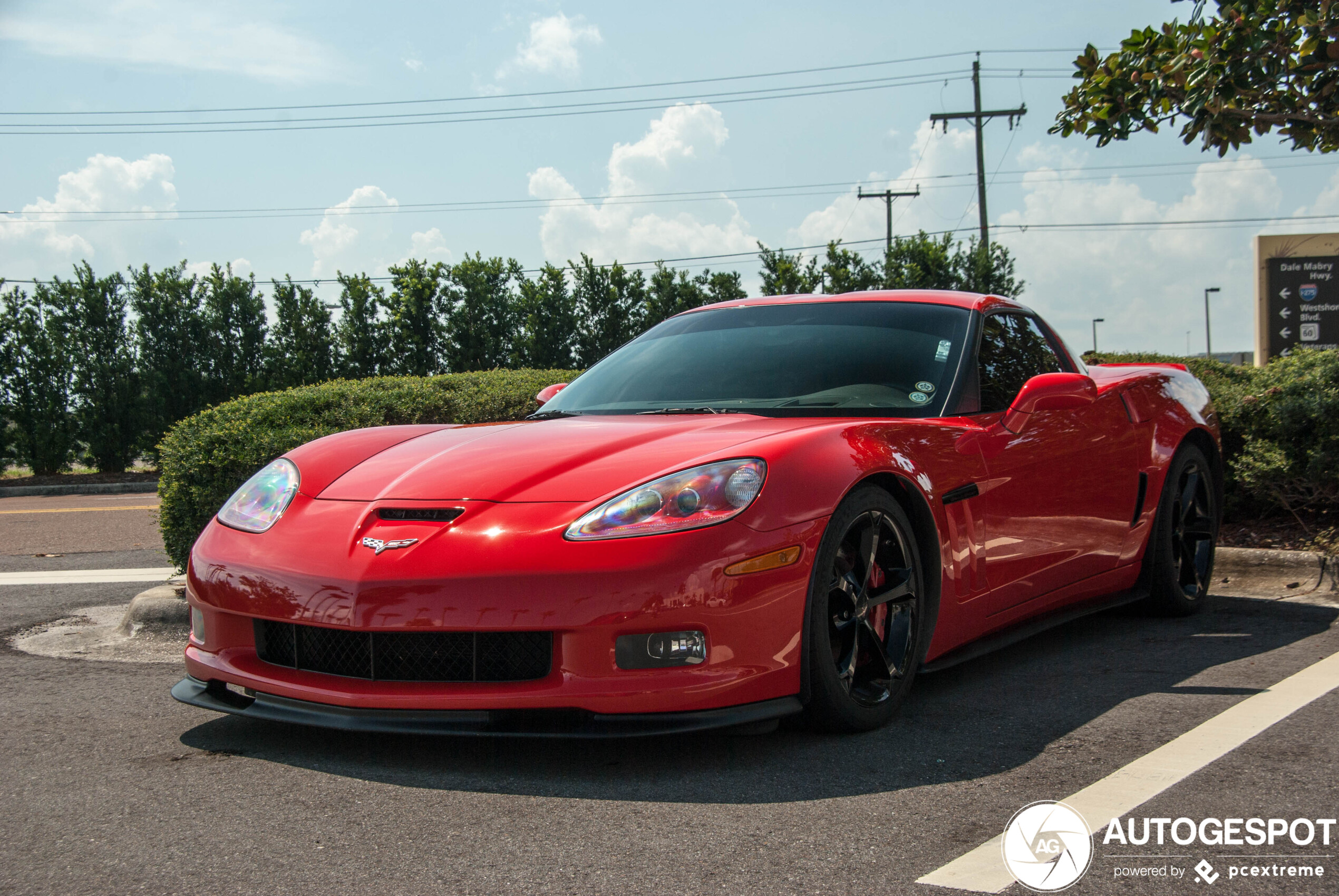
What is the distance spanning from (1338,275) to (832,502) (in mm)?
15091

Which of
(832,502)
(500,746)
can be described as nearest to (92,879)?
(500,746)

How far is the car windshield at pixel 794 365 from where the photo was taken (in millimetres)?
3814

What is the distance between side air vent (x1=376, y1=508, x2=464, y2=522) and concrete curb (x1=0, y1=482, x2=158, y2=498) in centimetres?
1654

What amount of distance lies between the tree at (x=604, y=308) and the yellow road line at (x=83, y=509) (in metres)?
9.02

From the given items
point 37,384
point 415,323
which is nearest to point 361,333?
point 415,323

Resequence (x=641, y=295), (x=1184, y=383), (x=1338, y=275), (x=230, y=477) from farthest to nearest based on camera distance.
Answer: (x=641, y=295), (x=1338, y=275), (x=230, y=477), (x=1184, y=383)

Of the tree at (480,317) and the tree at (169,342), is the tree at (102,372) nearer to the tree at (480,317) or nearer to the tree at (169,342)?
the tree at (169,342)

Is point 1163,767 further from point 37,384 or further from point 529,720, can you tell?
point 37,384

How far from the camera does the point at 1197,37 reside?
6332 mm

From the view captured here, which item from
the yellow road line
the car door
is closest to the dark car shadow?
the car door

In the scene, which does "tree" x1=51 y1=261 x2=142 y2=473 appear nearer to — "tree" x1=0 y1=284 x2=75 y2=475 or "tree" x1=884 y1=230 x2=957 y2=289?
"tree" x1=0 y1=284 x2=75 y2=475

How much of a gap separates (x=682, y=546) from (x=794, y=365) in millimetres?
1390

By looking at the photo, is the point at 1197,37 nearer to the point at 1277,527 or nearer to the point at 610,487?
the point at 1277,527

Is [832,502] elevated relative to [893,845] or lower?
elevated
